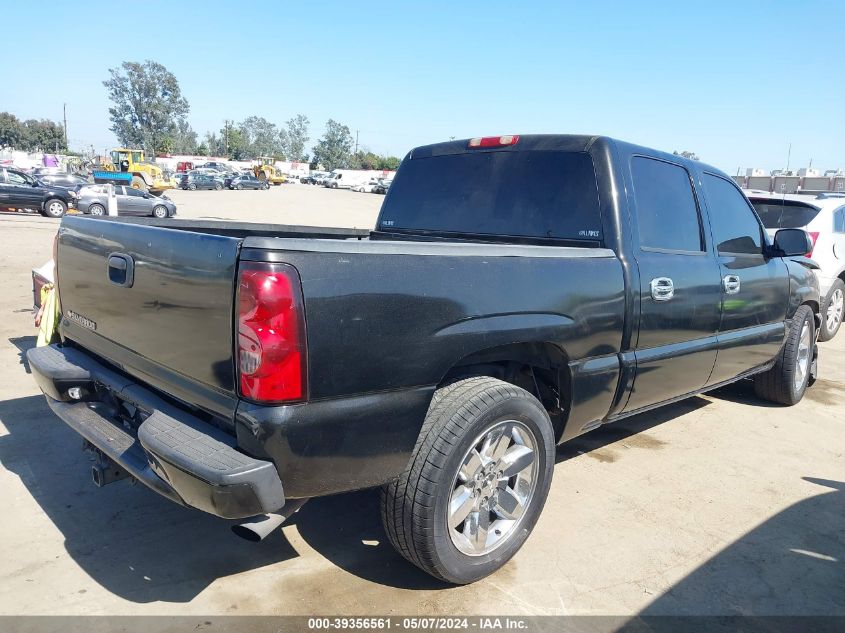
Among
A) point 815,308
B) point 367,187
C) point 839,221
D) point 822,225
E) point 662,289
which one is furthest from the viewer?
point 367,187

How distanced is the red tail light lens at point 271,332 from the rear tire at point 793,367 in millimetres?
4476

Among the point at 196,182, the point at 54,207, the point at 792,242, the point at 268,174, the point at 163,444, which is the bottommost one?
the point at 163,444

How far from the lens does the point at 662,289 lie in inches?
141

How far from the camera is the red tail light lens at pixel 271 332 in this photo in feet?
6.91

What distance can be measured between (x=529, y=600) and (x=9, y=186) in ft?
84.9

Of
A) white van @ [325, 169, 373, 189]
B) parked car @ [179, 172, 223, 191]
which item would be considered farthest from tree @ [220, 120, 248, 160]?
parked car @ [179, 172, 223, 191]

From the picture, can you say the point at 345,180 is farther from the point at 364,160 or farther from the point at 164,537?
the point at 164,537

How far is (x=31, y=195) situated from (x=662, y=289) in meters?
25.2

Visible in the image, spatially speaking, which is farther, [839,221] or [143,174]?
[143,174]

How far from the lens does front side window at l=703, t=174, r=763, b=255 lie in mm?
4266

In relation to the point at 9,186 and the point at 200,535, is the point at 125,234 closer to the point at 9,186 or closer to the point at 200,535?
the point at 200,535

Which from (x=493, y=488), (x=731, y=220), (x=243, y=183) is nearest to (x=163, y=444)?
(x=493, y=488)

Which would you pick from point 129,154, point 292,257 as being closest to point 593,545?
point 292,257

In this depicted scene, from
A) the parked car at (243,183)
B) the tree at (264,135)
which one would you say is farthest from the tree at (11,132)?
the parked car at (243,183)
